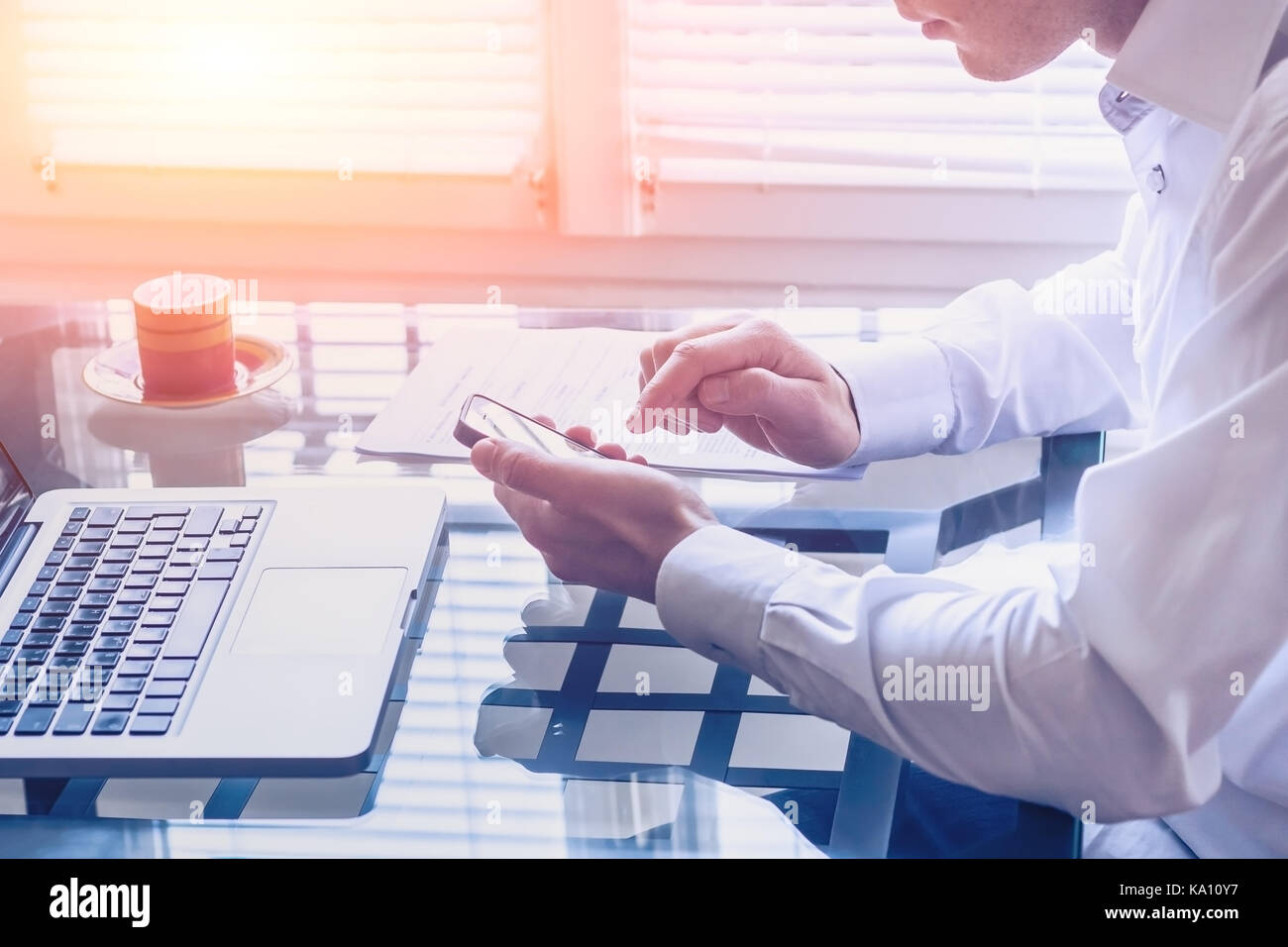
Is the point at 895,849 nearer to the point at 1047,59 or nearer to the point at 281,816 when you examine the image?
the point at 281,816

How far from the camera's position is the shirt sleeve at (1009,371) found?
1.03 m

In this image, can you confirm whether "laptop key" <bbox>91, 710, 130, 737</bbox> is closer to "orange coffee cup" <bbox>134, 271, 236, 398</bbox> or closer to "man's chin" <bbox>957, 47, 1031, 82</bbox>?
"orange coffee cup" <bbox>134, 271, 236, 398</bbox>

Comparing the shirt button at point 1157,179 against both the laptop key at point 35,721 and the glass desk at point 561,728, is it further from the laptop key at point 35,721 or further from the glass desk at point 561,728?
the laptop key at point 35,721

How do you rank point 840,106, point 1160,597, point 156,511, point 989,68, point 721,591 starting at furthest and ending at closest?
point 840,106 → point 989,68 → point 156,511 → point 721,591 → point 1160,597

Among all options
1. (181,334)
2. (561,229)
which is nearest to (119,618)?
(181,334)

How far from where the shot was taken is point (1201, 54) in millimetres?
795

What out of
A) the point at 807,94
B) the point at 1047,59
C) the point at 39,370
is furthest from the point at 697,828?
the point at 807,94

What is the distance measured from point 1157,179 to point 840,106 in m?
0.78

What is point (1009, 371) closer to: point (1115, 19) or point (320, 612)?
point (1115, 19)

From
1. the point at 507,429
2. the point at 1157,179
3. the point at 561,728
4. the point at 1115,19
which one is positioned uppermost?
the point at 1115,19

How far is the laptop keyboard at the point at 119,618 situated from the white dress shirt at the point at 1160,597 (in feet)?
0.90

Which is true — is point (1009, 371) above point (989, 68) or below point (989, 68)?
below

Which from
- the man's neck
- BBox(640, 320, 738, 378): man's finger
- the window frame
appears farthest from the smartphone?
the window frame

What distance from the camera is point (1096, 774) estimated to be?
2.20 feet
